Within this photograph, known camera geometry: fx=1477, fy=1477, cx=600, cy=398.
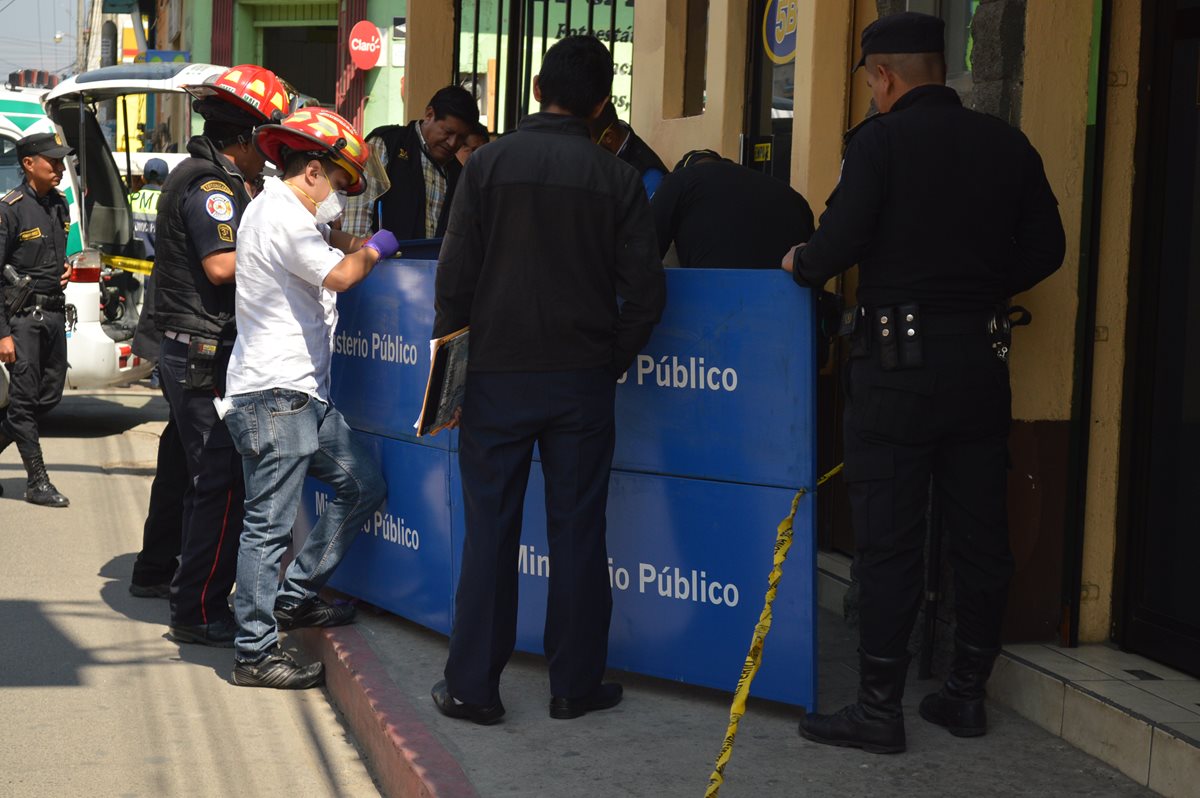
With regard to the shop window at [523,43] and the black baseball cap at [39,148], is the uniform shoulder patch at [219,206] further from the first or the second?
the black baseball cap at [39,148]

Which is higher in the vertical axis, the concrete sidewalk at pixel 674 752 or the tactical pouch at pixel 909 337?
the tactical pouch at pixel 909 337

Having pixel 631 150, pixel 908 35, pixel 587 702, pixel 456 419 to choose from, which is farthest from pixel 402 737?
pixel 631 150

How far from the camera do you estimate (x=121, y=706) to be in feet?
16.2

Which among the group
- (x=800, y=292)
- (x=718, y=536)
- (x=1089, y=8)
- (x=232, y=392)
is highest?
(x=1089, y=8)

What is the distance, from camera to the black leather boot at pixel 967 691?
4262 millimetres

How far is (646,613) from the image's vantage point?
4.59 metres

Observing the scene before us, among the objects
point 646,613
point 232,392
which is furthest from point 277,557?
point 646,613

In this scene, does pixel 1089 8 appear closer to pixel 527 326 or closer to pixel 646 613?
pixel 527 326

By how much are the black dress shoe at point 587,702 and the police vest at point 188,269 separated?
6.52 ft

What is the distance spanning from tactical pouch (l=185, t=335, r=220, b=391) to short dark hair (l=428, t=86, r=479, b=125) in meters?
1.75

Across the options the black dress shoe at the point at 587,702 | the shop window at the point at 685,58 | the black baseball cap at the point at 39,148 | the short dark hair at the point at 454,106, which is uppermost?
the shop window at the point at 685,58

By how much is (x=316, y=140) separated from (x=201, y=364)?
3.38ft

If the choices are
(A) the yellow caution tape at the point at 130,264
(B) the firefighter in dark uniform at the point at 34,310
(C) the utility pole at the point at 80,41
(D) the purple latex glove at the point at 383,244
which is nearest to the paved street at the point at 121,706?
(B) the firefighter in dark uniform at the point at 34,310

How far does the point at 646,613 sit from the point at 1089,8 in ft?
7.48
